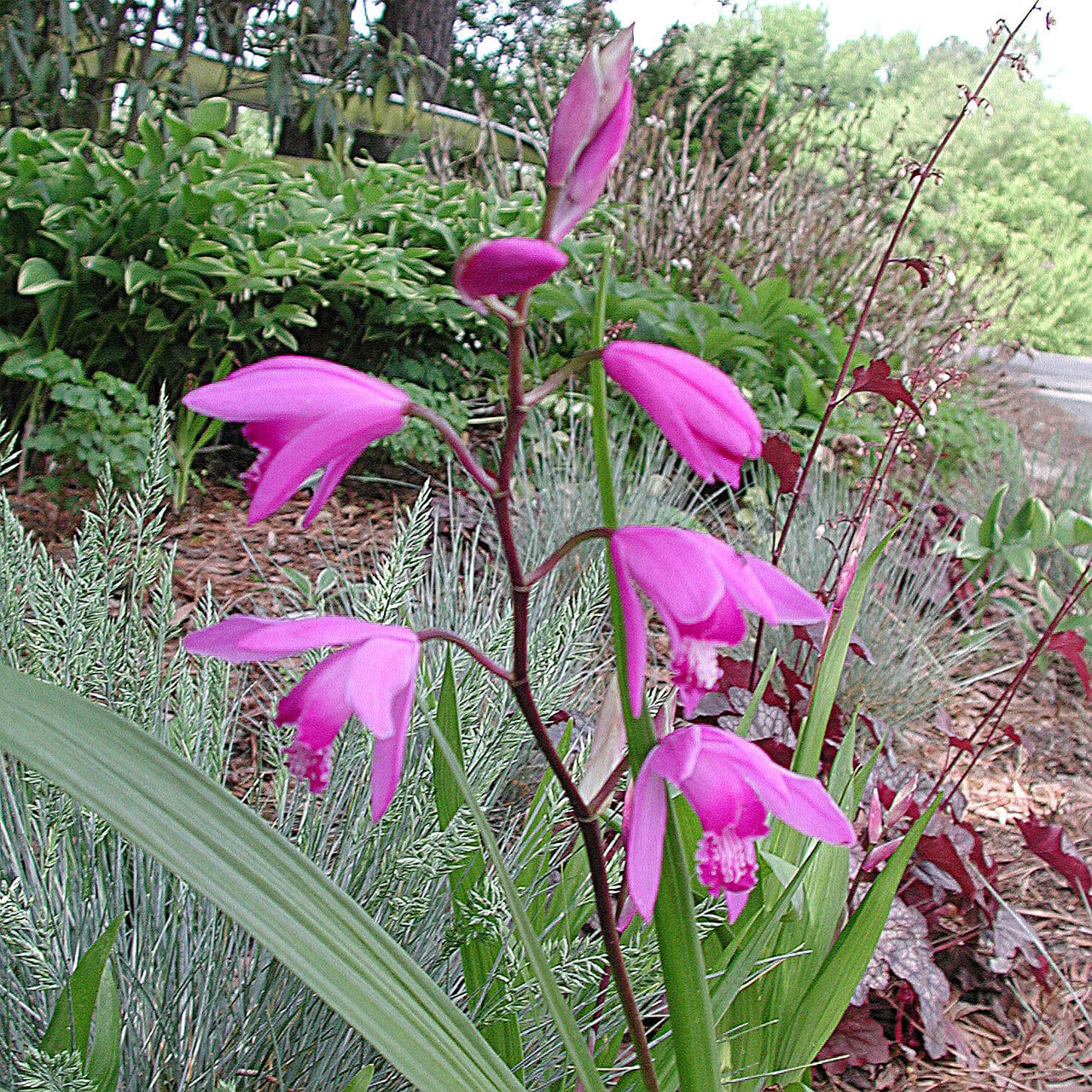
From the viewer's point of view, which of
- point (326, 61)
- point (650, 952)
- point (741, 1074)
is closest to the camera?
point (650, 952)

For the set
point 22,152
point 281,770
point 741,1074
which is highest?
point 22,152

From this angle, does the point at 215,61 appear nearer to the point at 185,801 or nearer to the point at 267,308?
the point at 267,308

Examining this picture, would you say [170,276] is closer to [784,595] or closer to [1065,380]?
[784,595]

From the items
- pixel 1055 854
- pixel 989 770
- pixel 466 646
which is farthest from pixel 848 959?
pixel 989 770

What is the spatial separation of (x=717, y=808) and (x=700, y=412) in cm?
27

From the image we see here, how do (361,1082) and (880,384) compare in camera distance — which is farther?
(880,384)

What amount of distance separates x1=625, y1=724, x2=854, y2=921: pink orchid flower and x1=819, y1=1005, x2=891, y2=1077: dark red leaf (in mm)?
883

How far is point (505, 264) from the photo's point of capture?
481mm

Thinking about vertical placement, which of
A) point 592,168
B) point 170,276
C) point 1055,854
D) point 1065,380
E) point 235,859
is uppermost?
point 592,168

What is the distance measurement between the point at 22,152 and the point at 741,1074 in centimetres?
291

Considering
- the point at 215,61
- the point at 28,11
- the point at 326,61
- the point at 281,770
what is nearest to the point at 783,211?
the point at 326,61

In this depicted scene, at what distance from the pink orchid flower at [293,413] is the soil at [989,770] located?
2.26 ft

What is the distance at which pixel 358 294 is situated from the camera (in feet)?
10.1

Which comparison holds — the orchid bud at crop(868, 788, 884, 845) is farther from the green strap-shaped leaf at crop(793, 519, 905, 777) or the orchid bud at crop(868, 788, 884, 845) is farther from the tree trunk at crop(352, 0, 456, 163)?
the tree trunk at crop(352, 0, 456, 163)
